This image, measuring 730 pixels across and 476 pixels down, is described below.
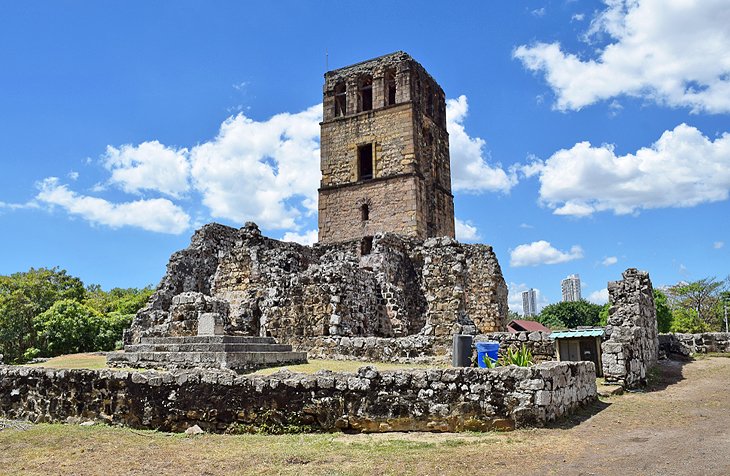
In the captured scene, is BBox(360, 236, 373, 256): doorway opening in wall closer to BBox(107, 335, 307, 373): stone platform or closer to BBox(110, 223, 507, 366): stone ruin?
BBox(110, 223, 507, 366): stone ruin

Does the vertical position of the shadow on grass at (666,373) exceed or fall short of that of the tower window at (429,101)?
it falls short

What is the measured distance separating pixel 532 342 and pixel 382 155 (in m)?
20.3

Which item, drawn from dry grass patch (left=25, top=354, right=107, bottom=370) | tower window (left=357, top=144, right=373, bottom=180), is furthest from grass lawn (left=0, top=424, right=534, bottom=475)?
tower window (left=357, top=144, right=373, bottom=180)

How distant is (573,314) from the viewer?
69.7 m

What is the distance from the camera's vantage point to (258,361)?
503 inches

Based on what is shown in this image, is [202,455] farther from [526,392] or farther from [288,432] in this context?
[526,392]

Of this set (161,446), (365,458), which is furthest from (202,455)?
(365,458)

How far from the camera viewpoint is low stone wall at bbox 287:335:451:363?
1423 centimetres

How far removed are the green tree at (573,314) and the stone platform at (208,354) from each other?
59908 millimetres

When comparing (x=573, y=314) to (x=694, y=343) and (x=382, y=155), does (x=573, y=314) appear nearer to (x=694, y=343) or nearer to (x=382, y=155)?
(x=382, y=155)

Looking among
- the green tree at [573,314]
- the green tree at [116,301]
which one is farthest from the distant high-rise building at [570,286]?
the green tree at [116,301]

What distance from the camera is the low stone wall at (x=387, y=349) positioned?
560 inches

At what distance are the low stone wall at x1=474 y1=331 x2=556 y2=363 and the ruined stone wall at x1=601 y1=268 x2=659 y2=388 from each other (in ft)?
4.04

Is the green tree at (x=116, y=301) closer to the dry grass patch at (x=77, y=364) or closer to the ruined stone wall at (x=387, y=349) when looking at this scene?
the dry grass patch at (x=77, y=364)
